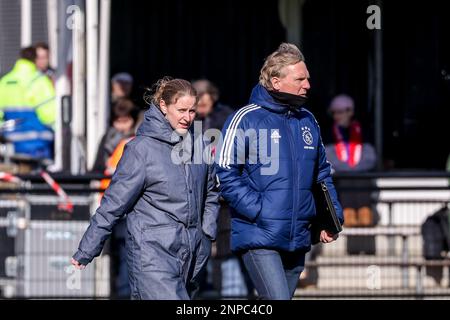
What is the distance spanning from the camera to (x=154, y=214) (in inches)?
322

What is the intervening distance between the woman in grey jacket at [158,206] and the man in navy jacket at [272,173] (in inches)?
11.0

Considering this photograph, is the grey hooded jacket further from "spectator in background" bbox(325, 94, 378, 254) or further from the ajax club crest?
"spectator in background" bbox(325, 94, 378, 254)

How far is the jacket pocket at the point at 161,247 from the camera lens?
8141 mm

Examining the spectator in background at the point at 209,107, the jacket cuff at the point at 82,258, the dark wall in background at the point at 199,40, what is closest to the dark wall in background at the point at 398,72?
the dark wall in background at the point at 199,40

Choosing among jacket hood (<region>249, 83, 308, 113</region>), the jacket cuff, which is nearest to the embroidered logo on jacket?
jacket hood (<region>249, 83, 308, 113</region>)

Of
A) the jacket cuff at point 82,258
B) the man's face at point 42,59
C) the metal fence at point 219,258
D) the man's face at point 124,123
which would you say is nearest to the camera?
the jacket cuff at point 82,258

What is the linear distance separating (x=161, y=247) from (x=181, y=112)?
0.87m

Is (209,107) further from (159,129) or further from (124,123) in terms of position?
(159,129)

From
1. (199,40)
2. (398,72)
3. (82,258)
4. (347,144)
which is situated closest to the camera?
(82,258)

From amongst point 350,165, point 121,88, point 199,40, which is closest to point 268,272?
point 350,165

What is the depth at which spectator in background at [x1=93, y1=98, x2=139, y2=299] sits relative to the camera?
12109 millimetres

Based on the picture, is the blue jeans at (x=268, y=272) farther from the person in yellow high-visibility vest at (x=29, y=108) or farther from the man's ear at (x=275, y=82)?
the person in yellow high-visibility vest at (x=29, y=108)
